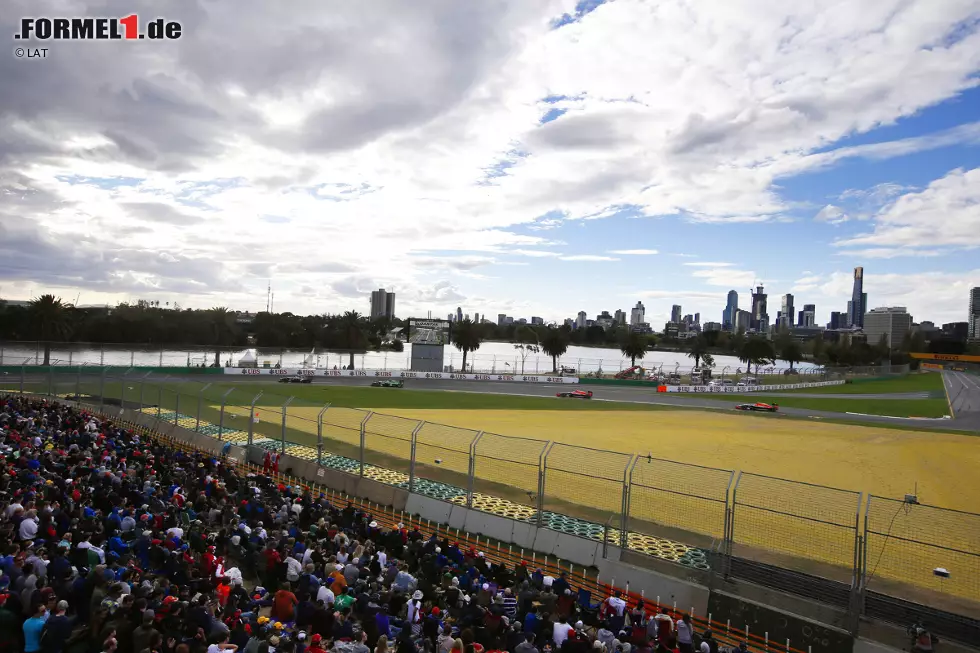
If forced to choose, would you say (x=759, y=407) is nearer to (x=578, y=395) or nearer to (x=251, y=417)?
(x=578, y=395)

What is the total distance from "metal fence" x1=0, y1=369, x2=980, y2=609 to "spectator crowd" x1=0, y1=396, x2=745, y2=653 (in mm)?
3813

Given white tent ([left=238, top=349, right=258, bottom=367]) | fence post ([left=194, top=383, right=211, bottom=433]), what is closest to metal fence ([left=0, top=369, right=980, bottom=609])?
fence post ([left=194, top=383, right=211, bottom=433])

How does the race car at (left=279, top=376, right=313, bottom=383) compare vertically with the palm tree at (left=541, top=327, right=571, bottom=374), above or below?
below

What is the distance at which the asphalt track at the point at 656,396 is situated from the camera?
48.9 metres

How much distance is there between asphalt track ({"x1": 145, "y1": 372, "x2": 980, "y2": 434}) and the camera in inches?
1925

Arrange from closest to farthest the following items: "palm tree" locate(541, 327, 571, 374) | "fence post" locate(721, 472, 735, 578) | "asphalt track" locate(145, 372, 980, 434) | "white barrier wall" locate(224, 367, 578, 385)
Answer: "fence post" locate(721, 472, 735, 578) → "asphalt track" locate(145, 372, 980, 434) → "white barrier wall" locate(224, 367, 578, 385) → "palm tree" locate(541, 327, 571, 374)

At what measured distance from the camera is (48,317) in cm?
7794

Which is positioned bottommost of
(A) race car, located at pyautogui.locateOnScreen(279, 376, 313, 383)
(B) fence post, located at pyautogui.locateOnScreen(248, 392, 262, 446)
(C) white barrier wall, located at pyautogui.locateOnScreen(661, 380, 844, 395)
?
(C) white barrier wall, located at pyautogui.locateOnScreen(661, 380, 844, 395)

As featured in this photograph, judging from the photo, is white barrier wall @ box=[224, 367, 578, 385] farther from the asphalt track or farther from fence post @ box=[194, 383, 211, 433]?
fence post @ box=[194, 383, 211, 433]

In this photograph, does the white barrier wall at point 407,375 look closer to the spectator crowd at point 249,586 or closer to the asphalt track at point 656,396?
the asphalt track at point 656,396

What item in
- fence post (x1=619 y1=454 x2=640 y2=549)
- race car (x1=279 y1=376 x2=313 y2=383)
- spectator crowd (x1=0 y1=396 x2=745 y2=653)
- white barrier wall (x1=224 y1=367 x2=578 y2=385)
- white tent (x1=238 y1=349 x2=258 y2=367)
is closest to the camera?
spectator crowd (x1=0 y1=396 x2=745 y2=653)

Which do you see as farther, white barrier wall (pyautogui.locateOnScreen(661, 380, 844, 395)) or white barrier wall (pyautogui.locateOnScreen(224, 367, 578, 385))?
white barrier wall (pyautogui.locateOnScreen(661, 380, 844, 395))

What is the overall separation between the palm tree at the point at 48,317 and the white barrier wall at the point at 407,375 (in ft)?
85.9

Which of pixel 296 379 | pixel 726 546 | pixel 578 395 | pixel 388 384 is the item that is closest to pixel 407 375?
pixel 388 384
